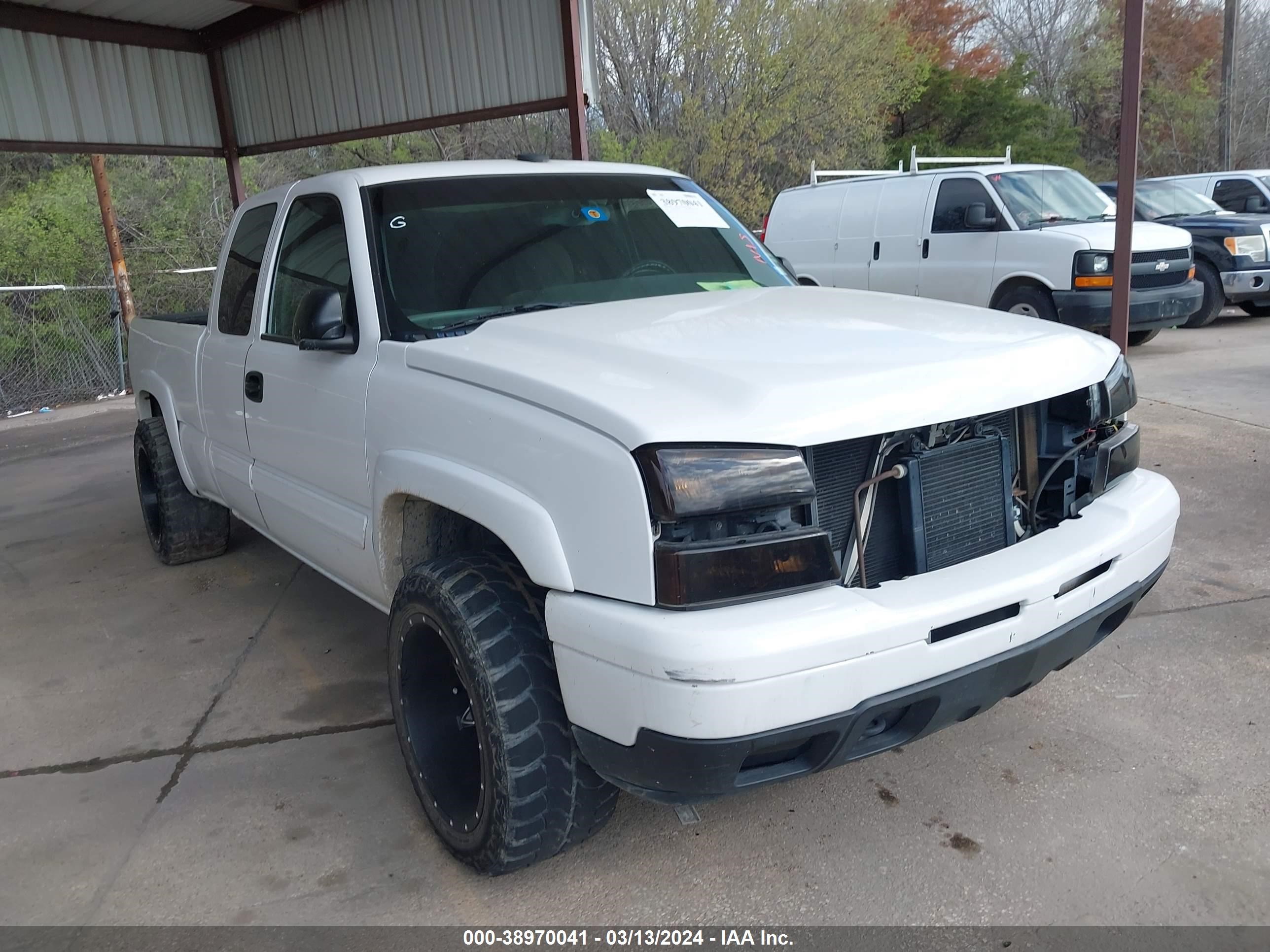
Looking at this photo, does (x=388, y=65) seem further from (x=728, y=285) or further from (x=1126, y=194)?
(x=728, y=285)

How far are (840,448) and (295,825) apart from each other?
76.1 inches

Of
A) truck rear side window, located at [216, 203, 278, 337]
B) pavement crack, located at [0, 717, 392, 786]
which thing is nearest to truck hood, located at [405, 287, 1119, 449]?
pavement crack, located at [0, 717, 392, 786]

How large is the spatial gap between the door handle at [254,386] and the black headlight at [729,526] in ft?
7.21

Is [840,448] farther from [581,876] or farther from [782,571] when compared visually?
[581,876]

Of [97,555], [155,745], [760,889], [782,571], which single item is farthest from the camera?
[97,555]

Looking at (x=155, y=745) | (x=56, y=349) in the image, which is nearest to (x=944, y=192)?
(x=155, y=745)

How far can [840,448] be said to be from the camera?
2365mm

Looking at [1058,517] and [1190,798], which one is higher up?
[1058,517]

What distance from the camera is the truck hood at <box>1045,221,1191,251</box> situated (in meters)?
9.16

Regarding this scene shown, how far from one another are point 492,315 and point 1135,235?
8.42 metres

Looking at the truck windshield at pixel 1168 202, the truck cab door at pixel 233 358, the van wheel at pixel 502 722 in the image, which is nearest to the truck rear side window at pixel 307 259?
the truck cab door at pixel 233 358

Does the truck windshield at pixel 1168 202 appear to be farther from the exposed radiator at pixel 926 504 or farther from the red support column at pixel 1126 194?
the exposed radiator at pixel 926 504

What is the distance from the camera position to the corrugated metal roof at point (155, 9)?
8867mm

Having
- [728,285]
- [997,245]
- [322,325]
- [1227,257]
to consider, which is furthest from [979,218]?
[322,325]
